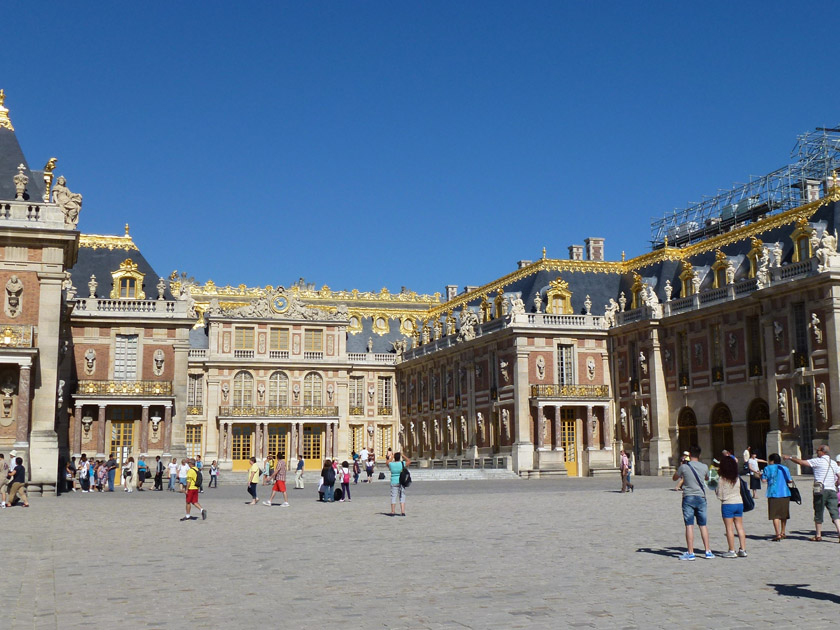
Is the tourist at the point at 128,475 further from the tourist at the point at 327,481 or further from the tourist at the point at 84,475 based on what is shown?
the tourist at the point at 327,481

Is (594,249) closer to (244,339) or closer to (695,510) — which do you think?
(244,339)

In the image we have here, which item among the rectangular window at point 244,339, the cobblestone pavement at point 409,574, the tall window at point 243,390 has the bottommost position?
the cobblestone pavement at point 409,574

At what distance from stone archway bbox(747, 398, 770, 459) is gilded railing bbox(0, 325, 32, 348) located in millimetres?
28954

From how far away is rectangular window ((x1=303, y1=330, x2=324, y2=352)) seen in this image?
67.9 m

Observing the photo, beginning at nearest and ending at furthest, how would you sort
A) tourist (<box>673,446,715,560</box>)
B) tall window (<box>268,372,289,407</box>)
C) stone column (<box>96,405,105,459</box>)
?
tourist (<box>673,446,715,560</box>)
stone column (<box>96,405,105,459</box>)
tall window (<box>268,372,289,407</box>)

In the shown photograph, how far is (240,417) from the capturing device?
212 feet

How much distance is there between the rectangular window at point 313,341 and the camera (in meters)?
67.9

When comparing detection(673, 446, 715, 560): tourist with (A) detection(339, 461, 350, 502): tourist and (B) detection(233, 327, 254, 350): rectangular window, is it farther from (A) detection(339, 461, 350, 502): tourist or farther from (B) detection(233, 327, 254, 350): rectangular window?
(B) detection(233, 327, 254, 350): rectangular window

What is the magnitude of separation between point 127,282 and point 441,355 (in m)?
21.0

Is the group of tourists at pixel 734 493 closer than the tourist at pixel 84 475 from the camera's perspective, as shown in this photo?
Yes

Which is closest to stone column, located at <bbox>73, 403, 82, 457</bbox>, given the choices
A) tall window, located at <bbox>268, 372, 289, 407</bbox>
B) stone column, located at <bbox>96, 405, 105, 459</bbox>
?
stone column, located at <bbox>96, 405, 105, 459</bbox>

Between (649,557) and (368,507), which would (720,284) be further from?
(649,557)

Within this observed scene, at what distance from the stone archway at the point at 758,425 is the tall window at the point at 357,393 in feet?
104

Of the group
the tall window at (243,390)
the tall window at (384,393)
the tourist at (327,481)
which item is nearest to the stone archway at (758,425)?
the tourist at (327,481)
